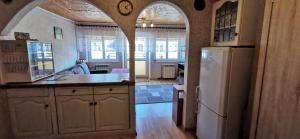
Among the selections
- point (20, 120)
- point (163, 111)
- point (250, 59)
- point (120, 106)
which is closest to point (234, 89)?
point (250, 59)

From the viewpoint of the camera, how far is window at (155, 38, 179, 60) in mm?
6719

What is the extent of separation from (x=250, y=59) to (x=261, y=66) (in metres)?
0.32

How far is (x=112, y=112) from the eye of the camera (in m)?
2.38

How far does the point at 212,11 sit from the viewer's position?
232cm

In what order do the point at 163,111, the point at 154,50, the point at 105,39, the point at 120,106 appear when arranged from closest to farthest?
the point at 120,106, the point at 163,111, the point at 105,39, the point at 154,50

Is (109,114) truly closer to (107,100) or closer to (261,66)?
(107,100)

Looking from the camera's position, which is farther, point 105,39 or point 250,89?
point 105,39

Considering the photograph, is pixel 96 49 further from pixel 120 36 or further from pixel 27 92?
pixel 27 92

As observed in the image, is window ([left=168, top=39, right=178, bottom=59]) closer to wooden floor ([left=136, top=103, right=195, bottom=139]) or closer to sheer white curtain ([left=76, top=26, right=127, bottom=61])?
sheer white curtain ([left=76, top=26, right=127, bottom=61])

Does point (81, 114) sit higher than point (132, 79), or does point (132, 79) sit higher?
point (132, 79)

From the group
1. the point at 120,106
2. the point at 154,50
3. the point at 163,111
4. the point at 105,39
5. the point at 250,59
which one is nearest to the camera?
the point at 250,59

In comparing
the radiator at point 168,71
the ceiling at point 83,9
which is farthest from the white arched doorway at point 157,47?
the ceiling at point 83,9

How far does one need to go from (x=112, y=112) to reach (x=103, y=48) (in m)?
4.38

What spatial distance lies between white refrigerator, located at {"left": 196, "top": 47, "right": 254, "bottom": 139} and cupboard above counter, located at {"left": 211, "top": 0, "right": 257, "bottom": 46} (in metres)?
0.14
